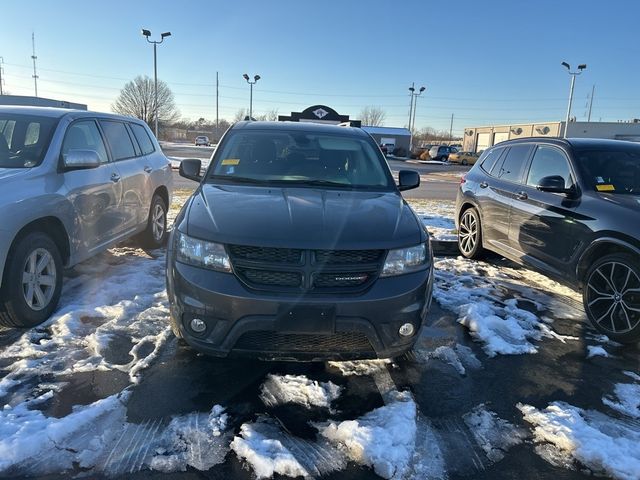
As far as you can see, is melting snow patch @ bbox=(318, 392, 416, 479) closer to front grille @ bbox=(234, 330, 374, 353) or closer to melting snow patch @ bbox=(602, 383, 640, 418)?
front grille @ bbox=(234, 330, 374, 353)

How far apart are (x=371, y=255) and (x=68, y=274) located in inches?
154

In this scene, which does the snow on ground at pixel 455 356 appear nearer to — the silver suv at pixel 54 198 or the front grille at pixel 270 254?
the front grille at pixel 270 254

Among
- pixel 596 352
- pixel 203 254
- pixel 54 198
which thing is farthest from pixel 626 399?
pixel 54 198

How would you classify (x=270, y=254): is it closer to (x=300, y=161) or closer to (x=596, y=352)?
(x=300, y=161)

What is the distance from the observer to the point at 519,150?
605cm

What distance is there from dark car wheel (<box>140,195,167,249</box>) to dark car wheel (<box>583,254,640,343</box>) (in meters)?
5.32

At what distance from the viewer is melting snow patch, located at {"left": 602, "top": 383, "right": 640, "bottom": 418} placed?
308 cm

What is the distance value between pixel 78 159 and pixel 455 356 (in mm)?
3672

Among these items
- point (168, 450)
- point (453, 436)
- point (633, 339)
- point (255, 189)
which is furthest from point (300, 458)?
point (633, 339)

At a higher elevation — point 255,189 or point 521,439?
point 255,189

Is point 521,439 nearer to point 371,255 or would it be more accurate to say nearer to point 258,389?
point 371,255

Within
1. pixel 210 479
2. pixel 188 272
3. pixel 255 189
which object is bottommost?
pixel 210 479

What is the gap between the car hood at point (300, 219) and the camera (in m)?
2.94

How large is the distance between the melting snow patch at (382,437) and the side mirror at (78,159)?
3.17 metres
